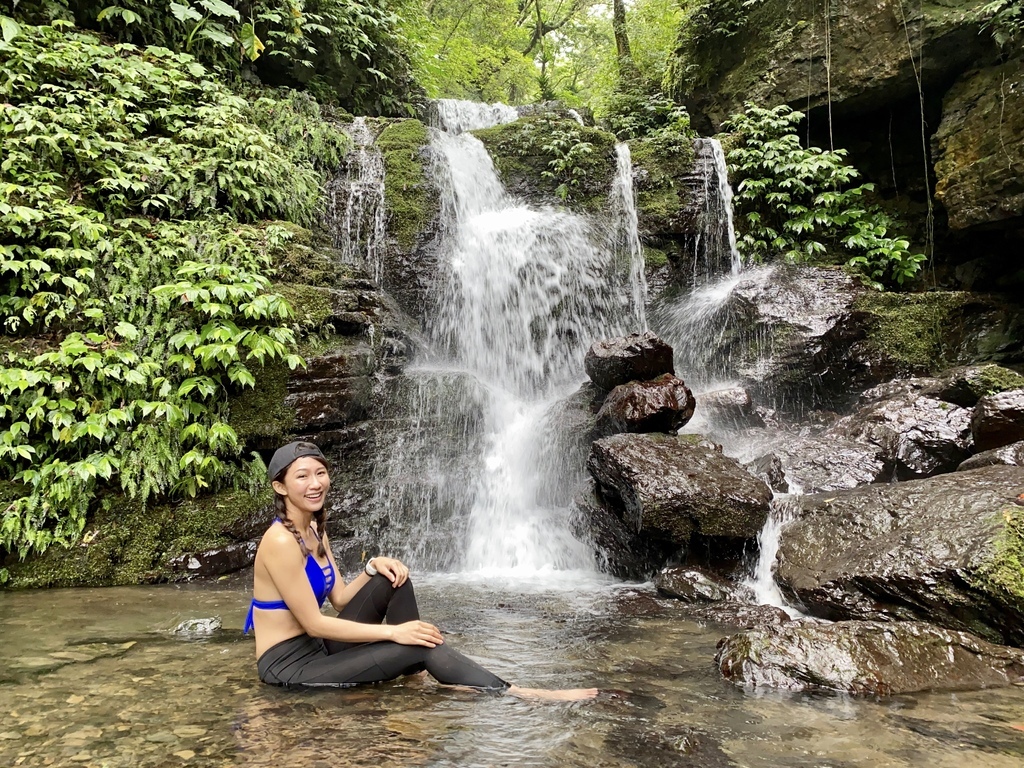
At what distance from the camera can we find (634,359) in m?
7.35

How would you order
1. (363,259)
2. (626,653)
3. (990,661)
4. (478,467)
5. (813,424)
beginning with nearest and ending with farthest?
(990,661) → (626,653) → (478,467) → (813,424) → (363,259)

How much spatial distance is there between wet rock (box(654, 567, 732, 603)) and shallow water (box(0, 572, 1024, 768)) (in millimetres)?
1008

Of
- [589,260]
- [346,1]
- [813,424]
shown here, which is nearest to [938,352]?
[813,424]

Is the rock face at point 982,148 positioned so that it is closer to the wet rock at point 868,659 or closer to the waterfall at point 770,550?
the waterfall at point 770,550

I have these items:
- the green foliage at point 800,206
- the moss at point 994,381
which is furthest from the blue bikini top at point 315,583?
the green foliage at point 800,206

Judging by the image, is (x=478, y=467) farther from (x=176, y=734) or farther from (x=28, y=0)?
(x=28, y=0)

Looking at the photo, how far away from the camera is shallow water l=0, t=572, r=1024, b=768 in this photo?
7.43 feet

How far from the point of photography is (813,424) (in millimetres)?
8477

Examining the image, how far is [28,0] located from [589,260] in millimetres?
8855

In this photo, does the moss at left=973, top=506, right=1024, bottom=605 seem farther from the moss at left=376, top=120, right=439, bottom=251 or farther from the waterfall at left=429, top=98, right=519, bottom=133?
the waterfall at left=429, top=98, right=519, bottom=133

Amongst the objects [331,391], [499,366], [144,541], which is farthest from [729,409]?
[144,541]

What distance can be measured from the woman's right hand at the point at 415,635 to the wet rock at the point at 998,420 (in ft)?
21.1

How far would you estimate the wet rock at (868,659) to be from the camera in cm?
300

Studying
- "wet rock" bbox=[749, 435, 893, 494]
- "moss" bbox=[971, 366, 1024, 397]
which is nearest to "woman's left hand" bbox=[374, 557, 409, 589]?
"wet rock" bbox=[749, 435, 893, 494]
